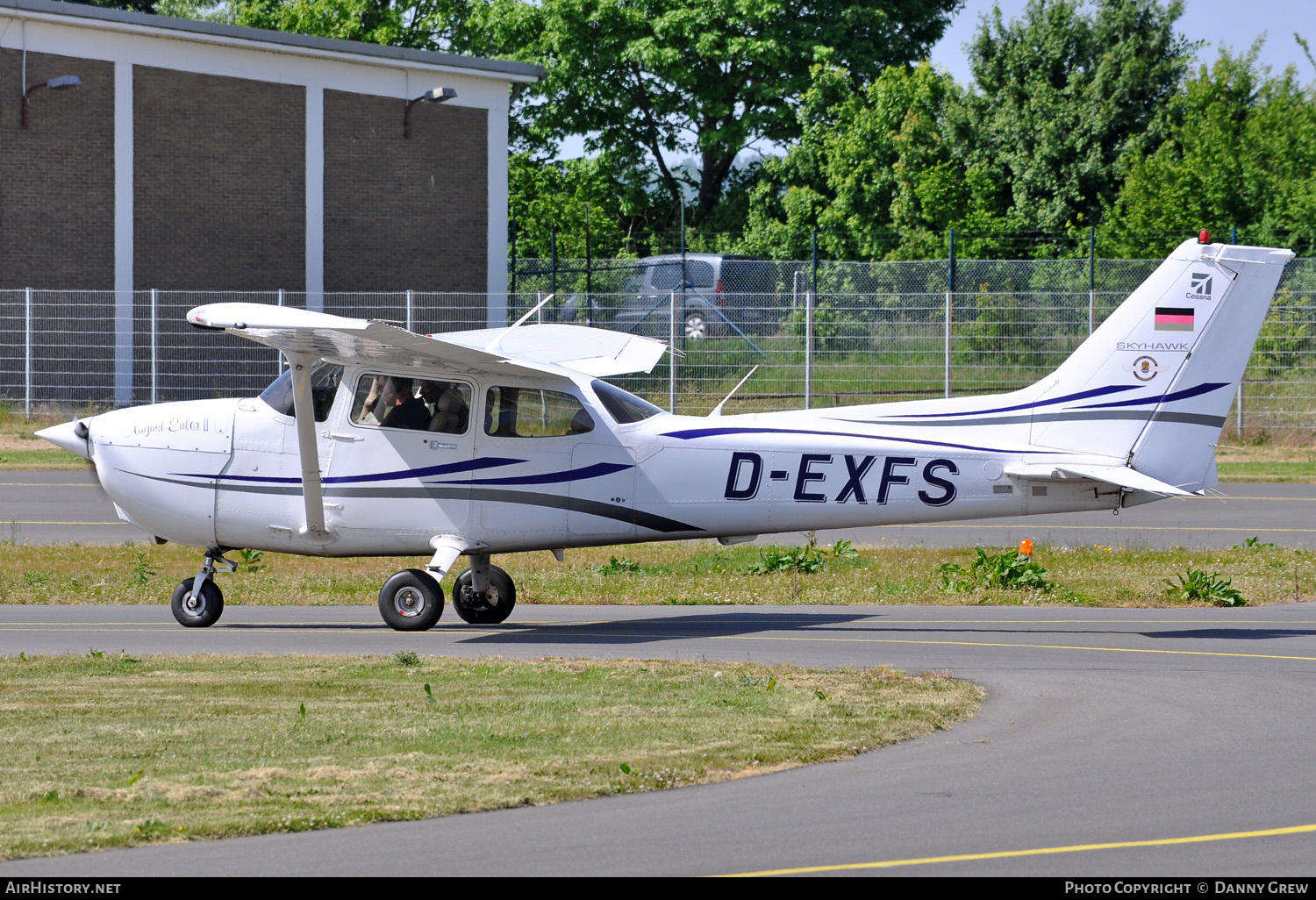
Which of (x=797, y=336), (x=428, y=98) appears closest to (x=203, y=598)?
(x=797, y=336)

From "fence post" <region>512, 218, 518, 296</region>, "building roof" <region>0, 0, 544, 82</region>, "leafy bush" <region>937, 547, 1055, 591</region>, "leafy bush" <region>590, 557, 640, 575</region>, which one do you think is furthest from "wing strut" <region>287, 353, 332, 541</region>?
"building roof" <region>0, 0, 544, 82</region>

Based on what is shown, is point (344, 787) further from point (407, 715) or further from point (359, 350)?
point (359, 350)

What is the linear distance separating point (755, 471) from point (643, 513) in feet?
3.33

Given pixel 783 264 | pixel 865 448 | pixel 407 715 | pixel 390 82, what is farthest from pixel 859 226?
pixel 407 715

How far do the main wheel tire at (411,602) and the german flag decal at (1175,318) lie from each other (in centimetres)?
645

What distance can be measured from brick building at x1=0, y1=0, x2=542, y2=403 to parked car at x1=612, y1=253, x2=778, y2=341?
3214mm

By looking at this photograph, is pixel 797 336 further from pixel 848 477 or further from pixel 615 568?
pixel 848 477

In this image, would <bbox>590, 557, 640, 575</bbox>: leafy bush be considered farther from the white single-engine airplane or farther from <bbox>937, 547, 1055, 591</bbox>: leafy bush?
<bbox>937, 547, 1055, 591</bbox>: leafy bush

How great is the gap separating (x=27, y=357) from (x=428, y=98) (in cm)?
1113

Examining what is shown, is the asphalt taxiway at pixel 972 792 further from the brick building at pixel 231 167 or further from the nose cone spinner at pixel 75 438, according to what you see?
the brick building at pixel 231 167

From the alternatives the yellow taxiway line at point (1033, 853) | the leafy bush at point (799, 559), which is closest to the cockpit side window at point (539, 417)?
the leafy bush at point (799, 559)

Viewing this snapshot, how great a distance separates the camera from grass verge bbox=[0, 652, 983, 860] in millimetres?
7074

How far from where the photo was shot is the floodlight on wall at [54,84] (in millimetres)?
31281

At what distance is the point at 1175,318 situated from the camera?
1227 centimetres
